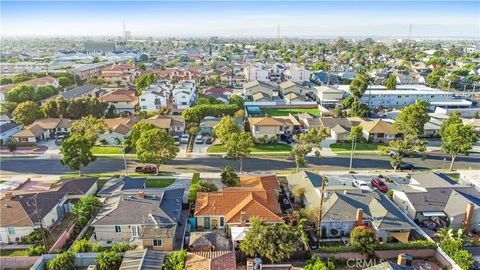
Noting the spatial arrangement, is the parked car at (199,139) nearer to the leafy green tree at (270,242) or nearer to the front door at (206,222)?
the front door at (206,222)

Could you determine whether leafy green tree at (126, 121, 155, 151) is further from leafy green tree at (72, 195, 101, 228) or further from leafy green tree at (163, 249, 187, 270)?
leafy green tree at (163, 249, 187, 270)

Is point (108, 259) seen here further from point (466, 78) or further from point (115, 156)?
point (466, 78)

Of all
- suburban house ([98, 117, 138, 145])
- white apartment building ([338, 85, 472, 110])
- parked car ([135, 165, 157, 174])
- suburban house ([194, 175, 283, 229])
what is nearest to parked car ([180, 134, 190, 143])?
suburban house ([98, 117, 138, 145])

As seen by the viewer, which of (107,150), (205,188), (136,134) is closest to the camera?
(205,188)

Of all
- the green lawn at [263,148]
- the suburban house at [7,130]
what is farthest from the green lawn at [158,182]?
the suburban house at [7,130]

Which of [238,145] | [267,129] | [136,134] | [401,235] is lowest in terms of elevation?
[401,235]

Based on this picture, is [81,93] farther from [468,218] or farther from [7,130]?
[468,218]

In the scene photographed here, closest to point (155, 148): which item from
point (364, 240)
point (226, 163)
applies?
point (226, 163)
